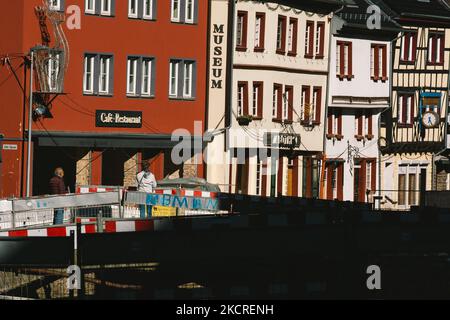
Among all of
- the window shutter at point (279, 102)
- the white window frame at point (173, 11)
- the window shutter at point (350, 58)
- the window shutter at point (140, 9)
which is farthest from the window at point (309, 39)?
the window shutter at point (140, 9)

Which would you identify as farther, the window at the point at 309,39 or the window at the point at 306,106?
the window at the point at 306,106

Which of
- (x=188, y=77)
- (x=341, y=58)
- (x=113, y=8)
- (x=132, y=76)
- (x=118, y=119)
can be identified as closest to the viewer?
(x=113, y=8)

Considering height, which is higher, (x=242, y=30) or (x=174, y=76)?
(x=242, y=30)

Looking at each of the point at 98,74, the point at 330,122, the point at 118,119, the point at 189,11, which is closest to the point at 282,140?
the point at 330,122

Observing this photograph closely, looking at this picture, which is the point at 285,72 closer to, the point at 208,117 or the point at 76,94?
the point at 208,117

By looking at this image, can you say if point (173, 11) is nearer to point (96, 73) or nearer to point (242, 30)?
point (242, 30)

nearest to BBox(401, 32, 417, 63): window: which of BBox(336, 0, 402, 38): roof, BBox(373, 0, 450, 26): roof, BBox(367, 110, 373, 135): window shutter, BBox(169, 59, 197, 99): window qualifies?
BBox(373, 0, 450, 26): roof

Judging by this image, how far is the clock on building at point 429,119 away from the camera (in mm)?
74750

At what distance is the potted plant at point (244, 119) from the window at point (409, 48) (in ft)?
45.1

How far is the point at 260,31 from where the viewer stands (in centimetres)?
6334

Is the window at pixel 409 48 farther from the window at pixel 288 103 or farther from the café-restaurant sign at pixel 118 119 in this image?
the café-restaurant sign at pixel 118 119

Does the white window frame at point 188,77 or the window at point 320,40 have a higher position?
the window at point 320,40

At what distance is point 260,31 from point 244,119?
3.68m
